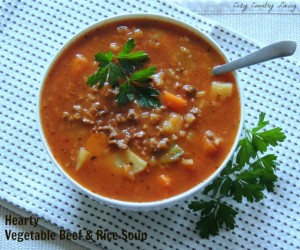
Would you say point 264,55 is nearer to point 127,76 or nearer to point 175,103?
point 175,103

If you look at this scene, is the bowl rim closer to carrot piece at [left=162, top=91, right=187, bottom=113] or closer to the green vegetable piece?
the green vegetable piece

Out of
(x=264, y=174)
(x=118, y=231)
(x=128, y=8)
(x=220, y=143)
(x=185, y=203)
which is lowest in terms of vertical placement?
(x=118, y=231)

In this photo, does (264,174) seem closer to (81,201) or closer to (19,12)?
(81,201)

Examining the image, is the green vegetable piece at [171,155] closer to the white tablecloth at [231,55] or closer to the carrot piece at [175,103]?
the carrot piece at [175,103]

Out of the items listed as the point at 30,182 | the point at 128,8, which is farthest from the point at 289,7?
the point at 30,182

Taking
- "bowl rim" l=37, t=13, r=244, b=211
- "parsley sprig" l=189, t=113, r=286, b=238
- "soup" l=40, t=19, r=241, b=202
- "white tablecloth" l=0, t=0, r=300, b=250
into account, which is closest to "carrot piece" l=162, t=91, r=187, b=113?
"soup" l=40, t=19, r=241, b=202

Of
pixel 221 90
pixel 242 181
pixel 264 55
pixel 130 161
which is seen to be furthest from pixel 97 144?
pixel 264 55

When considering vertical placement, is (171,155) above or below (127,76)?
below

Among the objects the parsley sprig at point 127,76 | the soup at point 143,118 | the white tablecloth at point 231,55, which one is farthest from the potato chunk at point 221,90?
the white tablecloth at point 231,55
